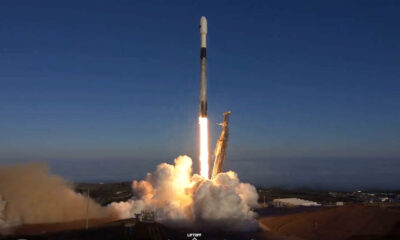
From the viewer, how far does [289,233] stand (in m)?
66.5

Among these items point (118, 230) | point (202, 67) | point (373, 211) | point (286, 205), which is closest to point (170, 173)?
point (118, 230)

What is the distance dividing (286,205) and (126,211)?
1878 inches

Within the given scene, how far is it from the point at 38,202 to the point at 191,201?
28.3 metres

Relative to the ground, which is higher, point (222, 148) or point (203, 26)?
point (203, 26)

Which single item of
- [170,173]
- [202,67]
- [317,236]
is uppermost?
[202,67]

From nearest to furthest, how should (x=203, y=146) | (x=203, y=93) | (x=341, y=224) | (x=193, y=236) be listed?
1. (x=193, y=236)
2. (x=341, y=224)
3. (x=203, y=93)
4. (x=203, y=146)

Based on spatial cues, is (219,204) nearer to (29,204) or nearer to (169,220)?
(169,220)

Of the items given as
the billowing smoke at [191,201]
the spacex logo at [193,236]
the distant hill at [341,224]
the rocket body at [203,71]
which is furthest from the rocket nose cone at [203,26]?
the distant hill at [341,224]

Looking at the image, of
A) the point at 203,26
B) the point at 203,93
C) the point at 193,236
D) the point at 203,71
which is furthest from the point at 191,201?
the point at 203,26

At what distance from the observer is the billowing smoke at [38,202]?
231ft

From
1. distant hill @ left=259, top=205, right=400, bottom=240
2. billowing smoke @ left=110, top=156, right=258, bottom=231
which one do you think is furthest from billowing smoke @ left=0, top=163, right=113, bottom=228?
distant hill @ left=259, top=205, right=400, bottom=240

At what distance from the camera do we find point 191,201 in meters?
68.1

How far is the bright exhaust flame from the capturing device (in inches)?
2810

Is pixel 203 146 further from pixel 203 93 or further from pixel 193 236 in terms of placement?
pixel 193 236
